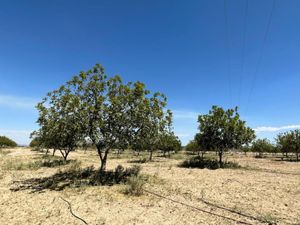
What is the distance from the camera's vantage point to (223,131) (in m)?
26.4

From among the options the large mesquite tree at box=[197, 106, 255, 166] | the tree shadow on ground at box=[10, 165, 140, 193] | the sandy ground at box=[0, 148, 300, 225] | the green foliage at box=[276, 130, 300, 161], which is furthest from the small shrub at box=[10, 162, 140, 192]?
the green foliage at box=[276, 130, 300, 161]

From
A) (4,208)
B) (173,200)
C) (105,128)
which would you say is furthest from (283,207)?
(4,208)

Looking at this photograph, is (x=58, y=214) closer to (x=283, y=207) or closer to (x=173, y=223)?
(x=173, y=223)

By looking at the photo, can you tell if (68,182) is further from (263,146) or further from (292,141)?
(263,146)

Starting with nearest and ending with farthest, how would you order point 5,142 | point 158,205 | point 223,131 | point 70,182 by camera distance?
point 158,205 → point 70,182 → point 223,131 → point 5,142

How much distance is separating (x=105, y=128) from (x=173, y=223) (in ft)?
27.5

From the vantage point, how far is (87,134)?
14.2 metres

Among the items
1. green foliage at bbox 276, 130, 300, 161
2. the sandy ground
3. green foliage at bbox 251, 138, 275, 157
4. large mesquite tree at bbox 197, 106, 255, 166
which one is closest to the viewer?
the sandy ground

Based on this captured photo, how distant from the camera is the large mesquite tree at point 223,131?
26.1 meters

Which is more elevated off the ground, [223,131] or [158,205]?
[223,131]

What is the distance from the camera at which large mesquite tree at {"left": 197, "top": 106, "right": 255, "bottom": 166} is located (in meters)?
26.1

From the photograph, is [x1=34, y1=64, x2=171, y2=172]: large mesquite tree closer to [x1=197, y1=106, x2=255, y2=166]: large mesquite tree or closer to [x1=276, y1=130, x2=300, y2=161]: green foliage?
[x1=197, y1=106, x2=255, y2=166]: large mesquite tree

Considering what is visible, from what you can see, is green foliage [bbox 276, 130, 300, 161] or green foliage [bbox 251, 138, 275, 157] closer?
green foliage [bbox 276, 130, 300, 161]

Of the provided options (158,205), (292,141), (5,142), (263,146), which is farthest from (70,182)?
(5,142)
